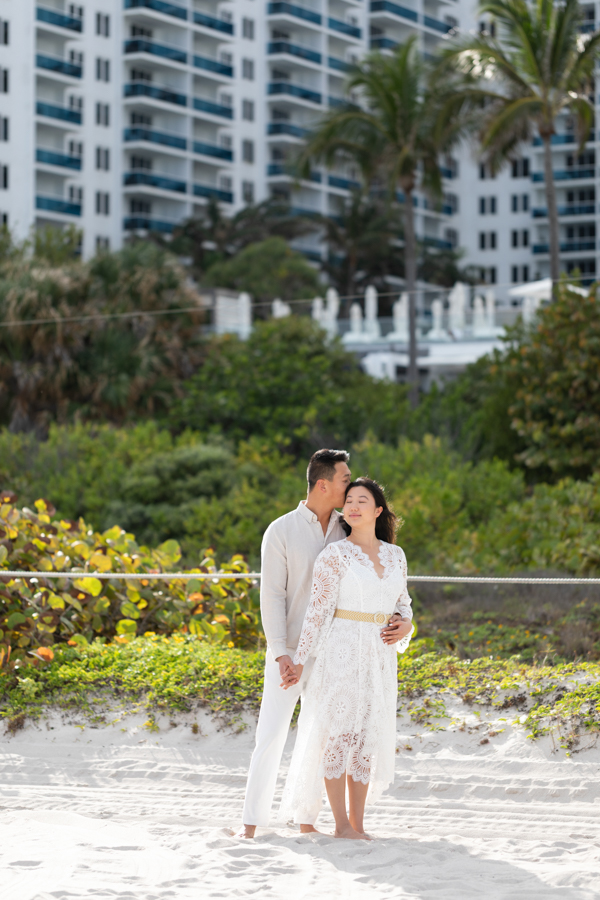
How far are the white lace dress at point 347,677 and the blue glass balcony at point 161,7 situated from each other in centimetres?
5469

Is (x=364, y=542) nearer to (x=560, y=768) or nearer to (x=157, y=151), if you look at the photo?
(x=560, y=768)

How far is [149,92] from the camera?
5447 centimetres

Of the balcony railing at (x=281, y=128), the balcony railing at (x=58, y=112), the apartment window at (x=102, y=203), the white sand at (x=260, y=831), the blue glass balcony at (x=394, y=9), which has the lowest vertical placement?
the white sand at (x=260, y=831)

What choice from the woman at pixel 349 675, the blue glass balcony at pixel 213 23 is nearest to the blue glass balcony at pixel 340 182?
the blue glass balcony at pixel 213 23

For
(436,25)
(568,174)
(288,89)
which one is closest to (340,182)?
(288,89)

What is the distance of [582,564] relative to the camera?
10.5 metres

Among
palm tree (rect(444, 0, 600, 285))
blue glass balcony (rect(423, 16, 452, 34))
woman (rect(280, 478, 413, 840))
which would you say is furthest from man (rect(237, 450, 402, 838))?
blue glass balcony (rect(423, 16, 452, 34))

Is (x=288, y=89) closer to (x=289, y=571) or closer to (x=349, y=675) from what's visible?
(x=289, y=571)

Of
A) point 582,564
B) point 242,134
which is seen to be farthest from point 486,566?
point 242,134

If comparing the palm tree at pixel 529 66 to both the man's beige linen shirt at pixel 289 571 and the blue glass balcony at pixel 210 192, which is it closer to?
the man's beige linen shirt at pixel 289 571

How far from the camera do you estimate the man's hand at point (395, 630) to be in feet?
15.2

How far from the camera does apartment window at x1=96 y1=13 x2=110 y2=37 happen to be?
53406 mm

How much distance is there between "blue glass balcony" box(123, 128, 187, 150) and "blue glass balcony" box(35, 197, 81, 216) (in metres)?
5.46

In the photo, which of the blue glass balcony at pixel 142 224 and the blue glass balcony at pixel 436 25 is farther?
the blue glass balcony at pixel 436 25
